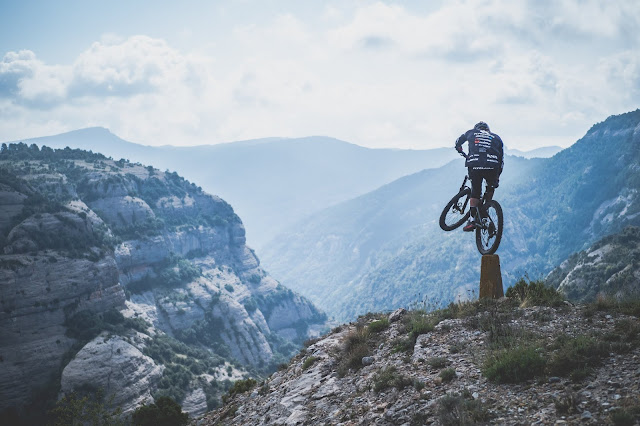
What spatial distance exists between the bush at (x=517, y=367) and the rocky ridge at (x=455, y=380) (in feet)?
0.35

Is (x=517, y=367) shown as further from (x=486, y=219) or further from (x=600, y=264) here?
(x=600, y=264)

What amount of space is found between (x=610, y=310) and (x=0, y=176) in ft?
481

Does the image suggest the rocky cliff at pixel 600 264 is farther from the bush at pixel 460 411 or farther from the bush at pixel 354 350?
the bush at pixel 460 411

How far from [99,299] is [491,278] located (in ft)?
371

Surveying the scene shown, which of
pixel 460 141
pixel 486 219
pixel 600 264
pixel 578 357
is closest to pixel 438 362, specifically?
pixel 578 357

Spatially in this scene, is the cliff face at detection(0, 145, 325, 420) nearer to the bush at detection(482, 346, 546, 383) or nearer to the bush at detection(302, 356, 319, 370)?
the bush at detection(302, 356, 319, 370)

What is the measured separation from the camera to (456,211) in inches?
650

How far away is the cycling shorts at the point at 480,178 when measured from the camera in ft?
47.7

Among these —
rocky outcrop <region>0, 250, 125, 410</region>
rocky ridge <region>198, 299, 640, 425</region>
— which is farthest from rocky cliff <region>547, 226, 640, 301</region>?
rocky outcrop <region>0, 250, 125, 410</region>

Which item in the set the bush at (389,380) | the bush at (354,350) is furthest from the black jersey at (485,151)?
the bush at (389,380)

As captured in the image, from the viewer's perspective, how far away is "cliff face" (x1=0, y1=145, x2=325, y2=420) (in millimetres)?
85750

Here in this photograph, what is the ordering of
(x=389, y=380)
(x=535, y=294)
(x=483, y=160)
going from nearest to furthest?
(x=389, y=380) < (x=535, y=294) < (x=483, y=160)

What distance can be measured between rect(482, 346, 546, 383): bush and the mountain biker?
6.78 metres

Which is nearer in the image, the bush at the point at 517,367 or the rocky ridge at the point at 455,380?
the rocky ridge at the point at 455,380
